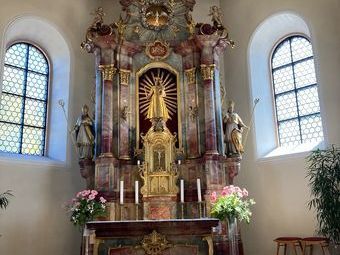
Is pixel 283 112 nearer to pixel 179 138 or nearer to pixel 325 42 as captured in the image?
pixel 325 42

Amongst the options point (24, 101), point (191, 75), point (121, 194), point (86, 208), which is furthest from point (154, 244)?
point (24, 101)

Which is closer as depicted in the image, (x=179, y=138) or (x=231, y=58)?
(x=179, y=138)

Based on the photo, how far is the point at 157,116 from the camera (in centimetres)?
1042

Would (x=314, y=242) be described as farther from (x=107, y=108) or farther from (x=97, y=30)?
(x=97, y=30)

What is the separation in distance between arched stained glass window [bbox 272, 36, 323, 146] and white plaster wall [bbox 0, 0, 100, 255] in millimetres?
5596

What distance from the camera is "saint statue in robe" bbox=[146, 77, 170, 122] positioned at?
10.5 meters

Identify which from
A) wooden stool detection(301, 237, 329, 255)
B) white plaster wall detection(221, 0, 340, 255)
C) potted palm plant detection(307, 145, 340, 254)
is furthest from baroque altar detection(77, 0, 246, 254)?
potted palm plant detection(307, 145, 340, 254)

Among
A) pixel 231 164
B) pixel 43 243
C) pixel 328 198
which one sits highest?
pixel 231 164

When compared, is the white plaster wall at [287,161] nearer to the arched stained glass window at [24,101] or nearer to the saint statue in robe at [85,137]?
the saint statue in robe at [85,137]

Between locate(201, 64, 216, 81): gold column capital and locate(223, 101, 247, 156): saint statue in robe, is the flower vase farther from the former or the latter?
locate(201, 64, 216, 81): gold column capital

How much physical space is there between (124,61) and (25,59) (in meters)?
3.30

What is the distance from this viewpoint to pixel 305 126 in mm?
11773

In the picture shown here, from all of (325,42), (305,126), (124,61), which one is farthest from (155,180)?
(325,42)

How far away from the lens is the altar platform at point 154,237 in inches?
304
